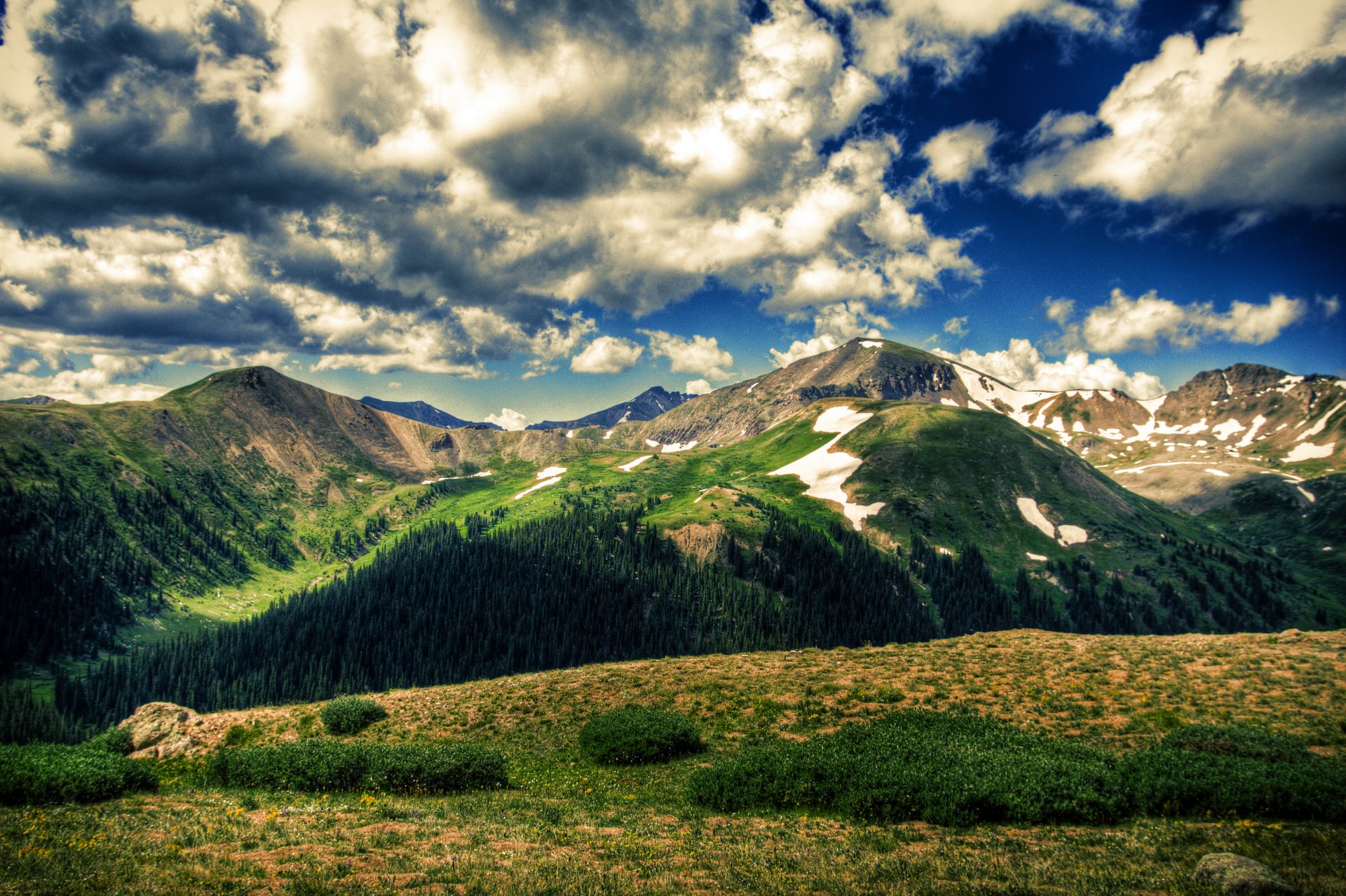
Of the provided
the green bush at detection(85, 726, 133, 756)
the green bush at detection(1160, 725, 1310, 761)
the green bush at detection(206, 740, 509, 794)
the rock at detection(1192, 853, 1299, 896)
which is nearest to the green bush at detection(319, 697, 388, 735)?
the green bush at detection(206, 740, 509, 794)

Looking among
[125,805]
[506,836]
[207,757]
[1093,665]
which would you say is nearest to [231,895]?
[506,836]

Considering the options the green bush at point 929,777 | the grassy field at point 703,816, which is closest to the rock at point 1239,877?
the grassy field at point 703,816

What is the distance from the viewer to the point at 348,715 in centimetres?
4019

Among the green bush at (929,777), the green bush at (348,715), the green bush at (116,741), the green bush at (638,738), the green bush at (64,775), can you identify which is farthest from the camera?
the green bush at (348,715)

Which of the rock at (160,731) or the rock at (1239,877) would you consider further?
the rock at (160,731)

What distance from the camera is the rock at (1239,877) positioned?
13164 millimetres

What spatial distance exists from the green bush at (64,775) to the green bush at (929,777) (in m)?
25.9

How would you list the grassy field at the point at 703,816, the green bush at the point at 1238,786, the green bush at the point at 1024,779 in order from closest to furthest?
the grassy field at the point at 703,816, the green bush at the point at 1238,786, the green bush at the point at 1024,779

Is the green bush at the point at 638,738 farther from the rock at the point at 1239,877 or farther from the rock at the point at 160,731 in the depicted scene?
the rock at the point at 160,731

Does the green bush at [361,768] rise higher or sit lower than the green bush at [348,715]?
higher

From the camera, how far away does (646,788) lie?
2895 centimetres

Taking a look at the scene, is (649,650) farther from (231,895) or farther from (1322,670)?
(231,895)

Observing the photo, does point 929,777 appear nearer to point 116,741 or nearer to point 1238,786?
point 1238,786

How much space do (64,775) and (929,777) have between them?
118ft
